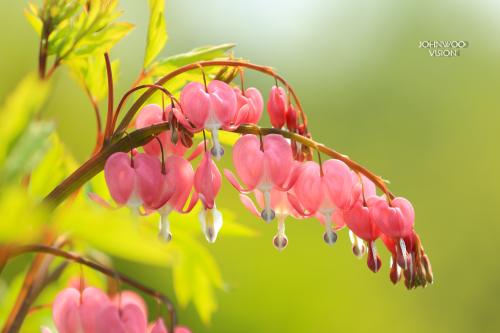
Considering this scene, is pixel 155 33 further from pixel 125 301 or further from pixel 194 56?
pixel 125 301

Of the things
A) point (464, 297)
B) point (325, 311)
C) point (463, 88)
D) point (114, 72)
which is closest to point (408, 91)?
point (463, 88)

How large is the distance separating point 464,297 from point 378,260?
4356 mm

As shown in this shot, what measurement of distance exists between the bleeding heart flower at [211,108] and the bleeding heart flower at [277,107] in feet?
0.17

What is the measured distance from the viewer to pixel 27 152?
0.63 metres

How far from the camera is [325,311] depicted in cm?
416

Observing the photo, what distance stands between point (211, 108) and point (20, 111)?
0.19 metres

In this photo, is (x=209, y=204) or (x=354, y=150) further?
(x=354, y=150)

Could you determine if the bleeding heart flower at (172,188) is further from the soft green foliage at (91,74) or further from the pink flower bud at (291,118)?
the soft green foliage at (91,74)

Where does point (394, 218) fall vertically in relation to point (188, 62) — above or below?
below

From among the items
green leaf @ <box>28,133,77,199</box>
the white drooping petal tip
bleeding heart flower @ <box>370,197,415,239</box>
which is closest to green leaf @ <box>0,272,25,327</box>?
green leaf @ <box>28,133,77,199</box>

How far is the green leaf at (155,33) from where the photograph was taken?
98 centimetres

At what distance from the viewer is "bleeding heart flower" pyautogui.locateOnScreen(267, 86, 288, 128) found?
0.80 m

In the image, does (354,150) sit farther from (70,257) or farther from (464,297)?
(70,257)

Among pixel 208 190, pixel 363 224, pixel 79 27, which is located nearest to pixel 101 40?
pixel 79 27
